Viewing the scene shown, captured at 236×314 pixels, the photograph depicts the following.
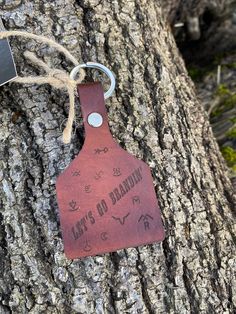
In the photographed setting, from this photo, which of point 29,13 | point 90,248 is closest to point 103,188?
point 90,248

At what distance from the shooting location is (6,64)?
4.02ft

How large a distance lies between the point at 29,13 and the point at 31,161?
37 cm

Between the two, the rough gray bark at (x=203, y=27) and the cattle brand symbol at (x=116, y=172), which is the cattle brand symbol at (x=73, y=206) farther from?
the rough gray bark at (x=203, y=27)

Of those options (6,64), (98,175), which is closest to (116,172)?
(98,175)

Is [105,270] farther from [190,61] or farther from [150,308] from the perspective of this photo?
[190,61]

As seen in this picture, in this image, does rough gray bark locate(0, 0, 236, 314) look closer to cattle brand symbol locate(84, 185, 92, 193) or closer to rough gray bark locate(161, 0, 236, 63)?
cattle brand symbol locate(84, 185, 92, 193)

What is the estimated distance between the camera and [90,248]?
1.17 meters

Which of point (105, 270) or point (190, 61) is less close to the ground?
point (190, 61)

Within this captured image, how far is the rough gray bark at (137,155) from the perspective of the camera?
118 centimetres

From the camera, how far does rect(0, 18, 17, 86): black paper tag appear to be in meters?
1.22

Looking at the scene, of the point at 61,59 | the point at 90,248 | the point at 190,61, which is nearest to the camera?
the point at 90,248

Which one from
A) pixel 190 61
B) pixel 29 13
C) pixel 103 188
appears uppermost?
pixel 190 61

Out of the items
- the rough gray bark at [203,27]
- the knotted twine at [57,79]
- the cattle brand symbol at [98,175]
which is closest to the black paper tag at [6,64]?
the knotted twine at [57,79]

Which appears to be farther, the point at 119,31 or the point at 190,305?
the point at 119,31
